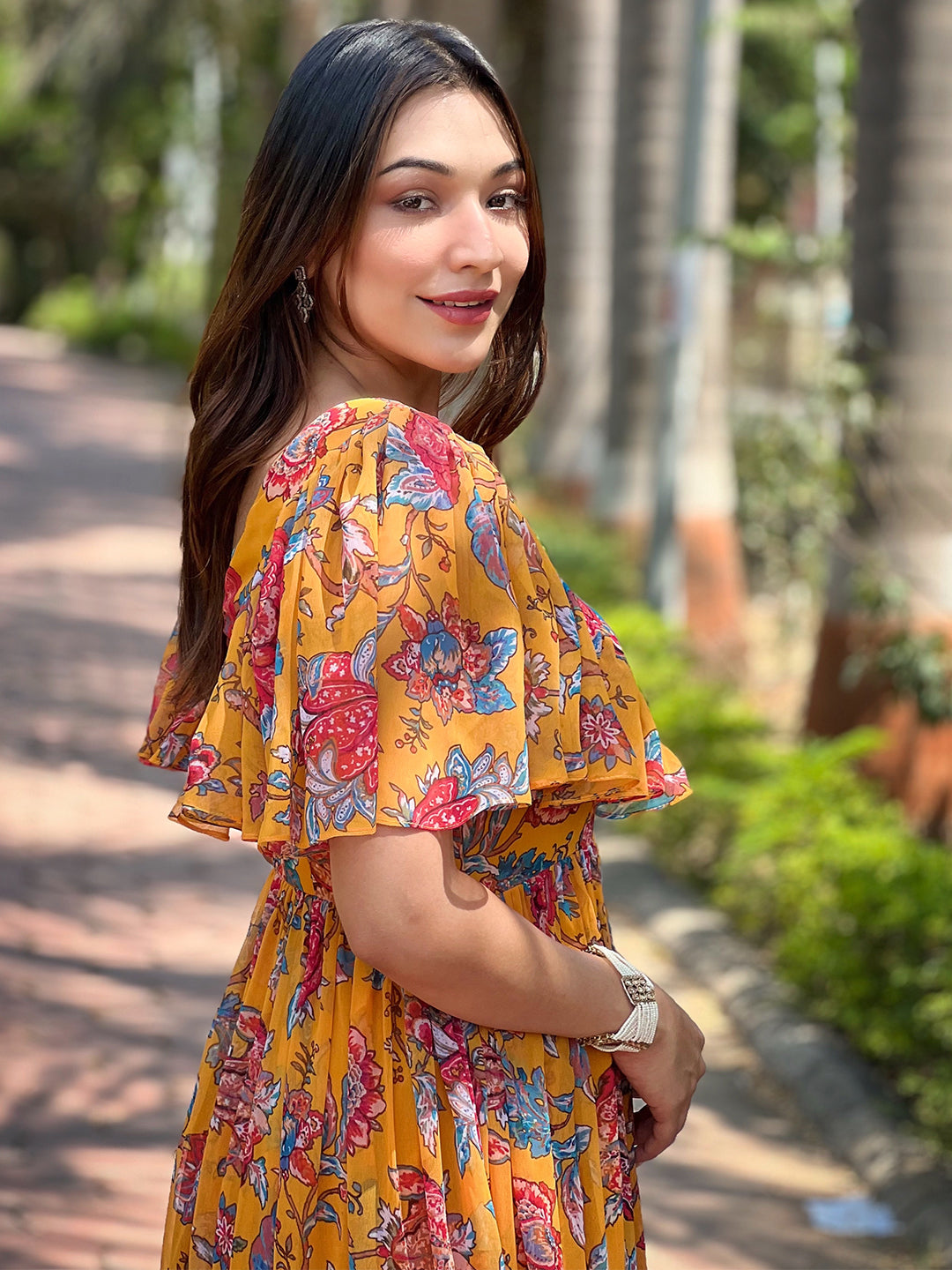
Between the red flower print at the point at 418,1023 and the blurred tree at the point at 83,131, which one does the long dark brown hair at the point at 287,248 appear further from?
the blurred tree at the point at 83,131

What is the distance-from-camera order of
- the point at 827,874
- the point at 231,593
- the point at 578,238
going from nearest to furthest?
the point at 231,593 → the point at 827,874 → the point at 578,238

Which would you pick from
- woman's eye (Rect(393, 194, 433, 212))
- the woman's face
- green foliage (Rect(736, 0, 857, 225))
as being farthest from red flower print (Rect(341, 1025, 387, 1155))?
green foliage (Rect(736, 0, 857, 225))

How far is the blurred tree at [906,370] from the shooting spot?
221 inches

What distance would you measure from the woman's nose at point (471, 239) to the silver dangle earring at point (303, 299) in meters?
0.16

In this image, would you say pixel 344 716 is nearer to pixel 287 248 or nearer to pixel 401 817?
pixel 401 817

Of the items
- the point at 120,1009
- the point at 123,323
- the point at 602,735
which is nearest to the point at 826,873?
the point at 120,1009

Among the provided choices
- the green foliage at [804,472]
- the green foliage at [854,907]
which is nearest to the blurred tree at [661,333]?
the green foliage at [804,472]

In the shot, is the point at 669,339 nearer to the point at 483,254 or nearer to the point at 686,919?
the point at 686,919

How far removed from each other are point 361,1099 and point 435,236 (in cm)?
87

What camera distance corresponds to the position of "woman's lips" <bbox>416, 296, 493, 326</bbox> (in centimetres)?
167

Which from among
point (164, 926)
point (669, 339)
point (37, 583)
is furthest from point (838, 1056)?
point (37, 583)

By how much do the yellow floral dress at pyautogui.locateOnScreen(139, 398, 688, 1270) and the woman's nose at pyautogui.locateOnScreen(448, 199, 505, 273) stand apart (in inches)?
7.9

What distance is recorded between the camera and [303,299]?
1.71m

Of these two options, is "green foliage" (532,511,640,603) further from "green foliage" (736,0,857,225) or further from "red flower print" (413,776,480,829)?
"green foliage" (736,0,857,225)
